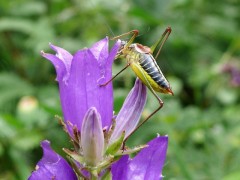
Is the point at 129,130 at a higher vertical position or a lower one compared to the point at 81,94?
lower

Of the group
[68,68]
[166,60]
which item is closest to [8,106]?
[166,60]

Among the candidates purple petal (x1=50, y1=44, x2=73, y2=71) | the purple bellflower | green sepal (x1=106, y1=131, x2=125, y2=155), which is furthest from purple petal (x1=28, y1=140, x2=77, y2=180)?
purple petal (x1=50, y1=44, x2=73, y2=71)

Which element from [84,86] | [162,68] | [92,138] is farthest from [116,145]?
[162,68]

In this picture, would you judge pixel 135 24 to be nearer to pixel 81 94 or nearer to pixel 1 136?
pixel 1 136

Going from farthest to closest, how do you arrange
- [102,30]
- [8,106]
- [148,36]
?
[148,36]
[102,30]
[8,106]

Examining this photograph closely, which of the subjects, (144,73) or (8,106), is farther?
(8,106)

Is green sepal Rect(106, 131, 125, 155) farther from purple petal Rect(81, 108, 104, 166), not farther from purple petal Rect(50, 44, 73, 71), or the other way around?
purple petal Rect(50, 44, 73, 71)

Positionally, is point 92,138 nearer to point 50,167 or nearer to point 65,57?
point 50,167

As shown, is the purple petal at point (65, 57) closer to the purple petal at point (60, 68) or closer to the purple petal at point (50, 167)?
the purple petal at point (60, 68)
